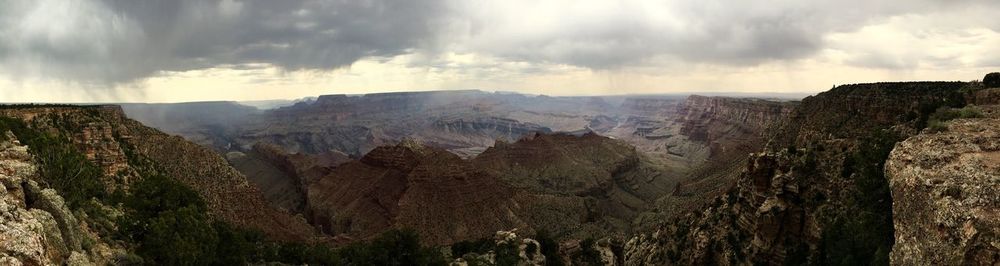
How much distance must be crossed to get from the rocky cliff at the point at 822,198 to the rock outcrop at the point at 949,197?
4.02 m

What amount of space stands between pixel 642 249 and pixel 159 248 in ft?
160

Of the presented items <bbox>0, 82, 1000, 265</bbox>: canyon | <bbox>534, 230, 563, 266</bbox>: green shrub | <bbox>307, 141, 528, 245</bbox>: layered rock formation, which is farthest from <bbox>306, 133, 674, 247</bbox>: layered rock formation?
<bbox>534, 230, 563, 266</bbox>: green shrub

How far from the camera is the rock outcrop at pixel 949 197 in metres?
20.3

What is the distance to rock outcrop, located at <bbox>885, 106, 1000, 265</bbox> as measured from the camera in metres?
20.3

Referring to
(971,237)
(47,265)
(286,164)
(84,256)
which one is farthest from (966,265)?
(286,164)

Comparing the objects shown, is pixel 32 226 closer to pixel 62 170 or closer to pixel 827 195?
pixel 62 170

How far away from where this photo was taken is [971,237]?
66.4 feet

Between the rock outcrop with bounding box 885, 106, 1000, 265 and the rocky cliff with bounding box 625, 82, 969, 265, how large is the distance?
402 cm

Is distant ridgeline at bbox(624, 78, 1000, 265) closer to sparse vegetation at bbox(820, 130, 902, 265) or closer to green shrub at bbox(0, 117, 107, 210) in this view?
sparse vegetation at bbox(820, 130, 902, 265)

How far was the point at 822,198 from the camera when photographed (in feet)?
137

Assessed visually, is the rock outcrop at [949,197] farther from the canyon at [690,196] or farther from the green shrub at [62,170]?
the green shrub at [62,170]

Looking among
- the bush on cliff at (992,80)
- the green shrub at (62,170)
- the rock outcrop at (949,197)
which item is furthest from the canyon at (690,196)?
the bush on cliff at (992,80)

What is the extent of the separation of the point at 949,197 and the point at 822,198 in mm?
19858

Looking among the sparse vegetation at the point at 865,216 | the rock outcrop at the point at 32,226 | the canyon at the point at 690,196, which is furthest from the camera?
the sparse vegetation at the point at 865,216
